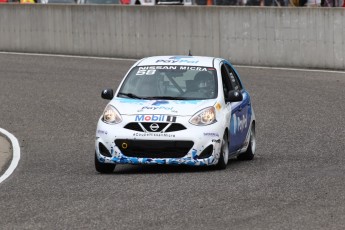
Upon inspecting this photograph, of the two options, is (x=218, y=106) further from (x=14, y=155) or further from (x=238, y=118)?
(x=14, y=155)

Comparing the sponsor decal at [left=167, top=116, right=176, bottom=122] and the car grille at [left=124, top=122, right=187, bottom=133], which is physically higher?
the sponsor decal at [left=167, top=116, right=176, bottom=122]

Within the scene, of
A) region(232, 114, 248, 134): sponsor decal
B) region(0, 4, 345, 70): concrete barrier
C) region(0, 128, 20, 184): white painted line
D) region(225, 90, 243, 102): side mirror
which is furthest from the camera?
region(0, 4, 345, 70): concrete barrier

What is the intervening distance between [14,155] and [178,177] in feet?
12.4

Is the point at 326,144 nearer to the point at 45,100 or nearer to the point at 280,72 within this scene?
the point at 45,100

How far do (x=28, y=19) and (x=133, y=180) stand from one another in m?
22.2

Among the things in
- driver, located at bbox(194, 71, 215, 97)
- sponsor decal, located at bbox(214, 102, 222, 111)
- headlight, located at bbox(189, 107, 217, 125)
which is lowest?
headlight, located at bbox(189, 107, 217, 125)

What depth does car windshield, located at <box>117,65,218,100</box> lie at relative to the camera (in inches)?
573

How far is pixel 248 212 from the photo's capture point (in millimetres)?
10391

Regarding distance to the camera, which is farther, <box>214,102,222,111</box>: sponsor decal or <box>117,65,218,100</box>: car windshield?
<box>117,65,218,100</box>: car windshield

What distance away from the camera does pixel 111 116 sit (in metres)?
14.0

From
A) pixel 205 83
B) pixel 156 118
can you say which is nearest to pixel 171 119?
pixel 156 118

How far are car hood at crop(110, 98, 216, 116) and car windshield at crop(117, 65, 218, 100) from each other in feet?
0.77

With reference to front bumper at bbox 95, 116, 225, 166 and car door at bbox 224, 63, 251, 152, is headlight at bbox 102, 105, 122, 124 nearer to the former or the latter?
front bumper at bbox 95, 116, 225, 166

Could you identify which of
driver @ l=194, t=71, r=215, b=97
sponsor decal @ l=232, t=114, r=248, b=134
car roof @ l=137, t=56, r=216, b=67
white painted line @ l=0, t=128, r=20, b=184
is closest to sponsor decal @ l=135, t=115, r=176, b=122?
driver @ l=194, t=71, r=215, b=97
